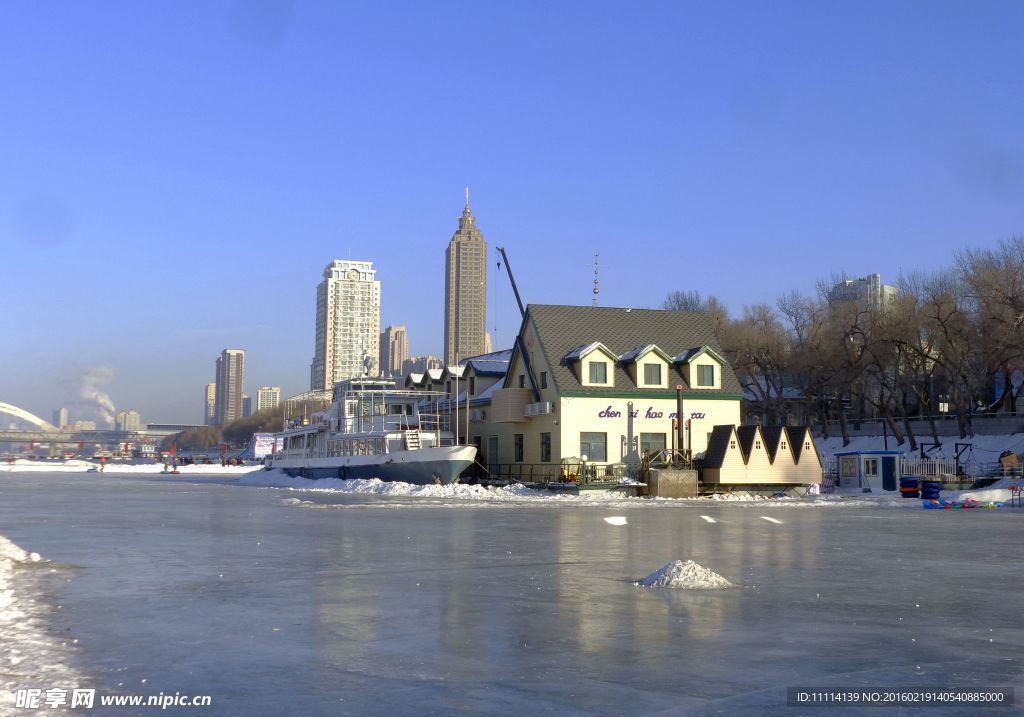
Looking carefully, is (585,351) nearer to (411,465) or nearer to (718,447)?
(718,447)

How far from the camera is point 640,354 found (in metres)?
54.3

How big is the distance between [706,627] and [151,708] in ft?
18.8

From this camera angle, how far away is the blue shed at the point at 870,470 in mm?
50969

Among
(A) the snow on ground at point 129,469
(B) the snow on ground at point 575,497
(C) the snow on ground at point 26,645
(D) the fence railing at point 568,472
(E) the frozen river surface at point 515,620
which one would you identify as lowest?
(A) the snow on ground at point 129,469

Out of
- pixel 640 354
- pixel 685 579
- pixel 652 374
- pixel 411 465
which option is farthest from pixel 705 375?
pixel 685 579

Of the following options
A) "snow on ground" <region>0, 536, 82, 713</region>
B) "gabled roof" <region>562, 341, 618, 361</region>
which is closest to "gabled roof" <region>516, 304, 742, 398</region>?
"gabled roof" <region>562, 341, 618, 361</region>

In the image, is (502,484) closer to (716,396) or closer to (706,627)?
(716,396)

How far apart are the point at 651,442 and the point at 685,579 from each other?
41031 mm

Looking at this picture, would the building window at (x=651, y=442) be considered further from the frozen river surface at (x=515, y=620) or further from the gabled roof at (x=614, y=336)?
the frozen river surface at (x=515, y=620)

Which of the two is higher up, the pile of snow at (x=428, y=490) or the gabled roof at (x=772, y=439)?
the gabled roof at (x=772, y=439)

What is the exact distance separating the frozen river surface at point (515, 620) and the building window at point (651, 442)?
3137 centimetres

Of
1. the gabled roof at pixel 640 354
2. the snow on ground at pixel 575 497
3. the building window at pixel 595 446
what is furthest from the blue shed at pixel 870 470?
the building window at pixel 595 446

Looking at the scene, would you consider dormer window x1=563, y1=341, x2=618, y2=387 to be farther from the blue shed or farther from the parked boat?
the blue shed

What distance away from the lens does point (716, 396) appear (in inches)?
2185
